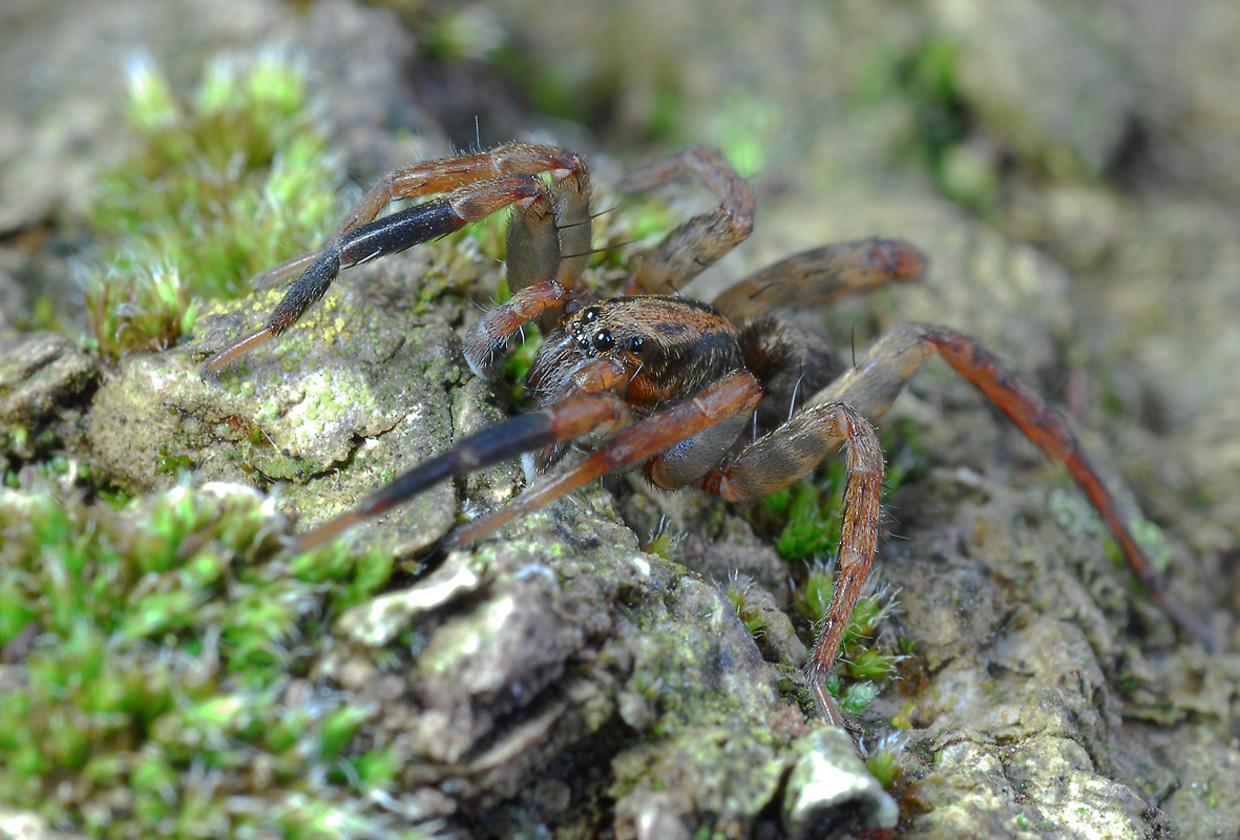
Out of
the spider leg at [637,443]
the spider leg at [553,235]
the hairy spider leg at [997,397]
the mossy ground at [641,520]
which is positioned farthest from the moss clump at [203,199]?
the hairy spider leg at [997,397]

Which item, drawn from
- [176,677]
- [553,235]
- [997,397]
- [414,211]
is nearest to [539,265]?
[553,235]

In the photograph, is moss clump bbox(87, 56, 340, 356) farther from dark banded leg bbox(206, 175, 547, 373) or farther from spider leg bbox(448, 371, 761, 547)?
spider leg bbox(448, 371, 761, 547)

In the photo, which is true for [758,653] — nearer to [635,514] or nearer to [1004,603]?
[635,514]

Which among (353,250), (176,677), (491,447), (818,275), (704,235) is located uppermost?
(353,250)

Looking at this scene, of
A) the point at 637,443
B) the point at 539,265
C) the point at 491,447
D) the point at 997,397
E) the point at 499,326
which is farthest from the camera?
the point at 997,397

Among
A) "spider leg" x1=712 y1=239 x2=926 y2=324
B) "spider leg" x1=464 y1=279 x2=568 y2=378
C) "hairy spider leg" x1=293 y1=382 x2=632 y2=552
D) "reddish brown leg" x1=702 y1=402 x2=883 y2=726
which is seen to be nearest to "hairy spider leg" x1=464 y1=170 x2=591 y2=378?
"spider leg" x1=464 y1=279 x2=568 y2=378

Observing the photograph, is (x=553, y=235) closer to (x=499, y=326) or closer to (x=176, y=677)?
(x=499, y=326)

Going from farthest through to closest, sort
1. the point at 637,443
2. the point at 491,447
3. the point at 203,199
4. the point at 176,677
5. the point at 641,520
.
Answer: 1. the point at 203,199
2. the point at 641,520
3. the point at 637,443
4. the point at 491,447
5. the point at 176,677
